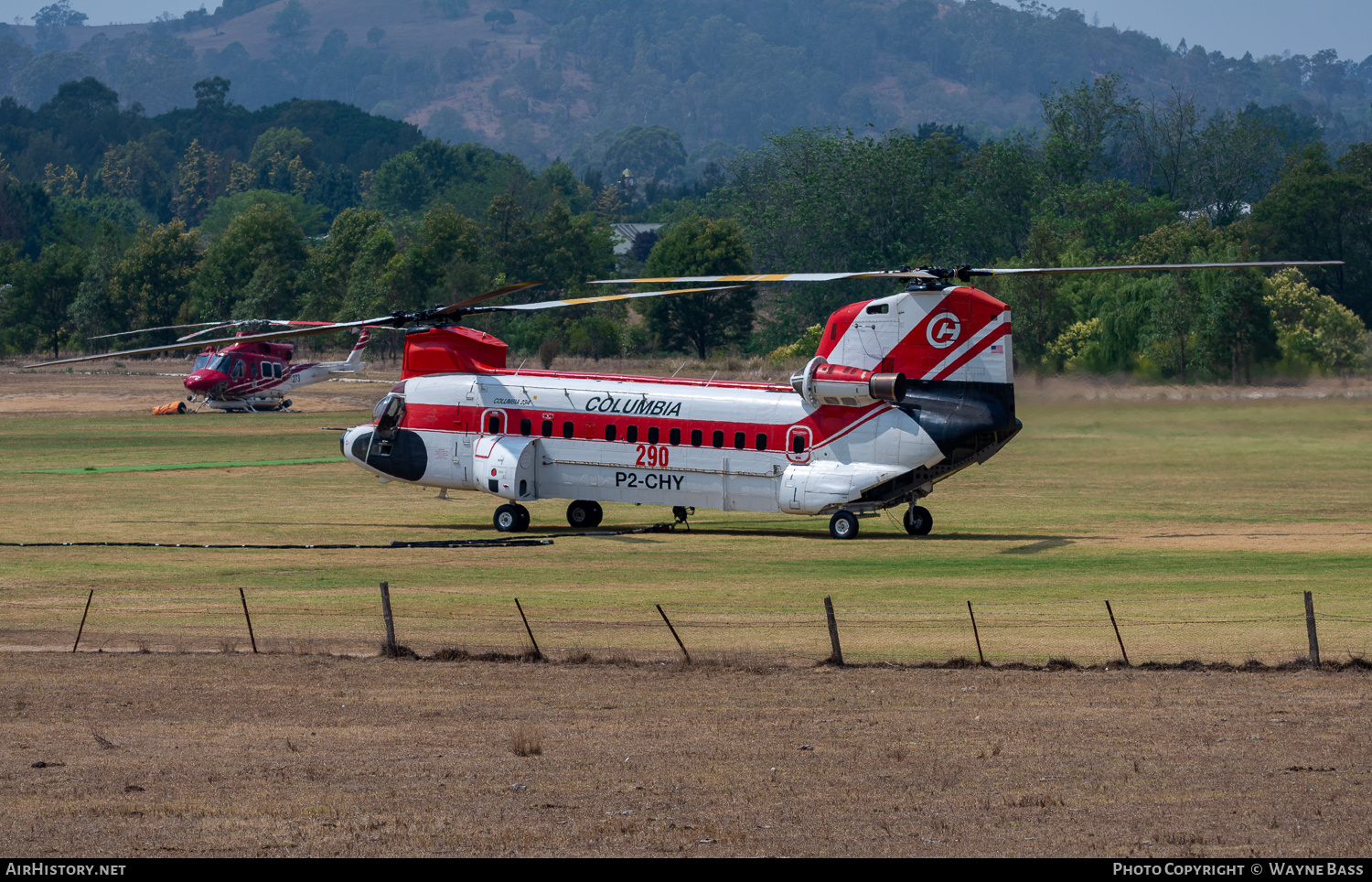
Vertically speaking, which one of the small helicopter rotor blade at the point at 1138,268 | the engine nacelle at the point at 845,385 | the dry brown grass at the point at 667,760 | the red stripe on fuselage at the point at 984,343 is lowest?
the dry brown grass at the point at 667,760

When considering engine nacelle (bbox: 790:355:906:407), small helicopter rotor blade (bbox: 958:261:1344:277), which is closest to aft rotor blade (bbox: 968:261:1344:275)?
small helicopter rotor blade (bbox: 958:261:1344:277)

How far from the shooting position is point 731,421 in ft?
130

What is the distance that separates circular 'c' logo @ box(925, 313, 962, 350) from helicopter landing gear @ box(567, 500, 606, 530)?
10.9m

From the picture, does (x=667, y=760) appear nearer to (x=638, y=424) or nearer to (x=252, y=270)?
(x=638, y=424)

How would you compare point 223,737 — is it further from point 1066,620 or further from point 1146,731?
point 1066,620

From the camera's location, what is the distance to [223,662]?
2350cm

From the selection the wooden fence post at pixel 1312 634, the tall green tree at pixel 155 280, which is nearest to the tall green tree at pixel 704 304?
the tall green tree at pixel 155 280

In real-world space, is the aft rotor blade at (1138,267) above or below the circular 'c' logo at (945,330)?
above

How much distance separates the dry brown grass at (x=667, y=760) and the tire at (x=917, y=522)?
54.8 feet

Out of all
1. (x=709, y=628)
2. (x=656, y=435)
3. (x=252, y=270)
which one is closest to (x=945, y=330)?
(x=656, y=435)

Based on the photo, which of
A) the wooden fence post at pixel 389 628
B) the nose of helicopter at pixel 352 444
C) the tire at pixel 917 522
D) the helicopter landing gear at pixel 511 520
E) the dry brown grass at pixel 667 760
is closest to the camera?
the dry brown grass at pixel 667 760

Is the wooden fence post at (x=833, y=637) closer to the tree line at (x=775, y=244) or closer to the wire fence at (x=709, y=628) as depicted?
the wire fence at (x=709, y=628)

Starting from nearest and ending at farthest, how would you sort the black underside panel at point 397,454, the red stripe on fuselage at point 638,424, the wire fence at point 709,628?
the wire fence at point 709,628, the red stripe on fuselage at point 638,424, the black underside panel at point 397,454

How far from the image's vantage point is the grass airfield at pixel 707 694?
48.8 feet
